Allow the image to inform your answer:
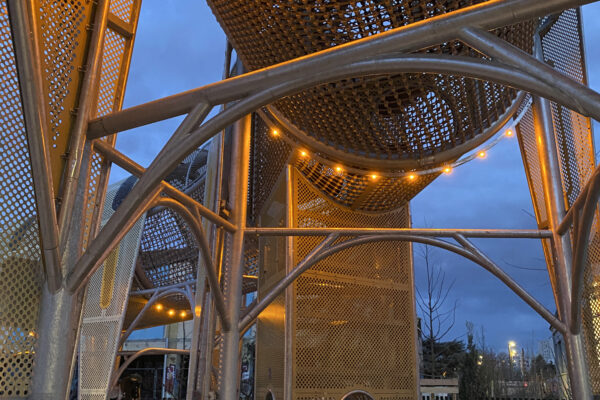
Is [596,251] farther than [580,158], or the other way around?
[580,158]

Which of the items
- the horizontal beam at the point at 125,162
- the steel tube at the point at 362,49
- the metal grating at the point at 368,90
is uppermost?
the metal grating at the point at 368,90

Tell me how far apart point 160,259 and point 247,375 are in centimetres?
1253

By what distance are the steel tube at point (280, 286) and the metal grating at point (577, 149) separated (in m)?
3.13

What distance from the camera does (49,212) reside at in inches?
134

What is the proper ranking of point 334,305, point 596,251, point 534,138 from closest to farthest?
point 596,251 < point 534,138 < point 334,305

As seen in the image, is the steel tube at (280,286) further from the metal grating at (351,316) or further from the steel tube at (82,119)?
the steel tube at (82,119)

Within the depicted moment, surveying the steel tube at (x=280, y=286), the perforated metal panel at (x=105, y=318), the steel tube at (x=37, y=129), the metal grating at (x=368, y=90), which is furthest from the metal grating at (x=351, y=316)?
the perforated metal panel at (x=105, y=318)

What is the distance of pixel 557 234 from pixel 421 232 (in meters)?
1.63

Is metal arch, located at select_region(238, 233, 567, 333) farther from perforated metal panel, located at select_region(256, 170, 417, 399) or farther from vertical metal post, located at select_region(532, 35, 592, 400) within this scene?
perforated metal panel, located at select_region(256, 170, 417, 399)

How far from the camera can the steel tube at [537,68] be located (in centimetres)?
251

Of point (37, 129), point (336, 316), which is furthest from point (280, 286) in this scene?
point (37, 129)

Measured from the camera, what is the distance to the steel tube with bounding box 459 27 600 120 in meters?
2.51

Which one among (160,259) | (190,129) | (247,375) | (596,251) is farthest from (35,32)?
(247,375)

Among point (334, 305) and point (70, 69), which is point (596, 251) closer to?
point (334, 305)
